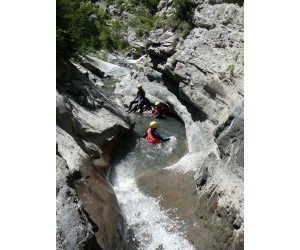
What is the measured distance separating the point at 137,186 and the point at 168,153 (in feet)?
9.47

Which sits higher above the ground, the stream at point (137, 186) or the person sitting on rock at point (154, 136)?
the person sitting on rock at point (154, 136)

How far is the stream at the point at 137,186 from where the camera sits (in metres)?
8.99

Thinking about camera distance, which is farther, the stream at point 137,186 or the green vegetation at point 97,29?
the green vegetation at point 97,29

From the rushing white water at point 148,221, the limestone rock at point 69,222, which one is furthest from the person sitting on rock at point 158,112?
the limestone rock at point 69,222

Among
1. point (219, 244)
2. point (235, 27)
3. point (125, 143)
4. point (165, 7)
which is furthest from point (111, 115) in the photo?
point (165, 7)

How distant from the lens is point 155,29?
20.1 metres

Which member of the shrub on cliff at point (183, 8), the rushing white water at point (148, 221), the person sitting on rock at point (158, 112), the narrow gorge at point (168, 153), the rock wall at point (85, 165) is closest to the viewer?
the rock wall at point (85, 165)

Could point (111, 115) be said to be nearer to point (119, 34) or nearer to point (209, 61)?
point (209, 61)

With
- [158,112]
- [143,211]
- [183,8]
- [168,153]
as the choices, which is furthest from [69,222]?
[183,8]

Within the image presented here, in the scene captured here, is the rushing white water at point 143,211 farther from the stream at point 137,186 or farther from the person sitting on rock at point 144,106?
the person sitting on rock at point 144,106

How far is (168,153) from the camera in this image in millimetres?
13695

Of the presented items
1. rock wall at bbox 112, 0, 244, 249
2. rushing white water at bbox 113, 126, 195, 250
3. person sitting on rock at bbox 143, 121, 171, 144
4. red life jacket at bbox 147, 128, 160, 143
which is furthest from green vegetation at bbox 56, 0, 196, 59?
rushing white water at bbox 113, 126, 195, 250

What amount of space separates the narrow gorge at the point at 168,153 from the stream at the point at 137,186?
0.11 feet

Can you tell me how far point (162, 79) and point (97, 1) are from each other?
1208 inches
